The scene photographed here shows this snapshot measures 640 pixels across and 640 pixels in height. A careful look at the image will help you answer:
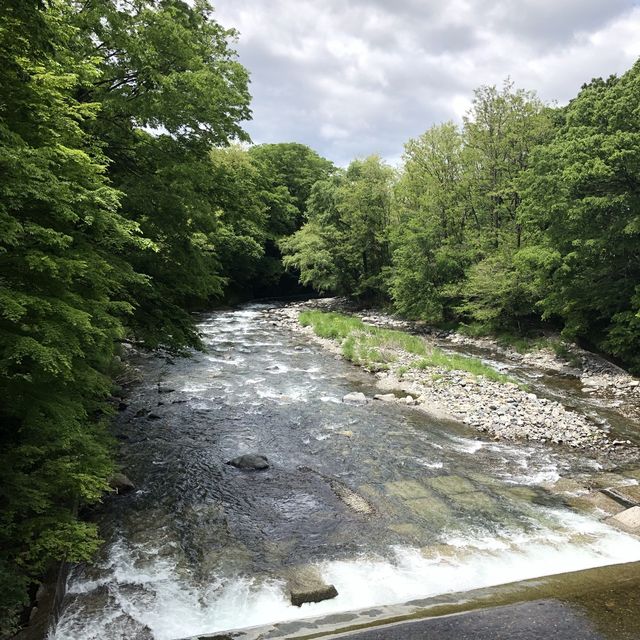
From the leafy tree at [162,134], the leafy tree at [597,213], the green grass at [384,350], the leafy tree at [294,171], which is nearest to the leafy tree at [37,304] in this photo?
the leafy tree at [162,134]

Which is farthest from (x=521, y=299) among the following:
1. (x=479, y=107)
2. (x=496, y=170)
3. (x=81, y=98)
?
(x=81, y=98)

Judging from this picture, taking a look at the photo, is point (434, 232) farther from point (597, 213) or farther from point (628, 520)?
point (628, 520)

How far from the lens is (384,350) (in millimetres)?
22500

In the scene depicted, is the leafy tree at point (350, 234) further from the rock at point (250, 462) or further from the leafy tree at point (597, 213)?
the rock at point (250, 462)

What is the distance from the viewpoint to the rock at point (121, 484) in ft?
30.3

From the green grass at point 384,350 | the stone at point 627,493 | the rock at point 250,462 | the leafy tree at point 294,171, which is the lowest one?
the rock at point 250,462

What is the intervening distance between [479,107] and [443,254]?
9.76 metres

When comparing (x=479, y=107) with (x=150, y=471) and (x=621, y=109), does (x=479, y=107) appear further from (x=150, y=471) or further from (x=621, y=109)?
(x=150, y=471)

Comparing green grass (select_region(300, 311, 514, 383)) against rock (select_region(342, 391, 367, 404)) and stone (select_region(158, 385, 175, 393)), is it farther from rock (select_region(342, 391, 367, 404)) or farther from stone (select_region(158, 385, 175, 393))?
stone (select_region(158, 385, 175, 393))

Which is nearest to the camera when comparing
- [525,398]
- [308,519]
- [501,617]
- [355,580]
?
[501,617]

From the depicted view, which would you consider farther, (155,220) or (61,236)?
(155,220)

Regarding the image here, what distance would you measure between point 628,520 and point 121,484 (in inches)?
387

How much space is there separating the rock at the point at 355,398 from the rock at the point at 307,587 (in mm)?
9007

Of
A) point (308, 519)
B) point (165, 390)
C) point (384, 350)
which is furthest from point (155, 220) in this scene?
point (384, 350)
